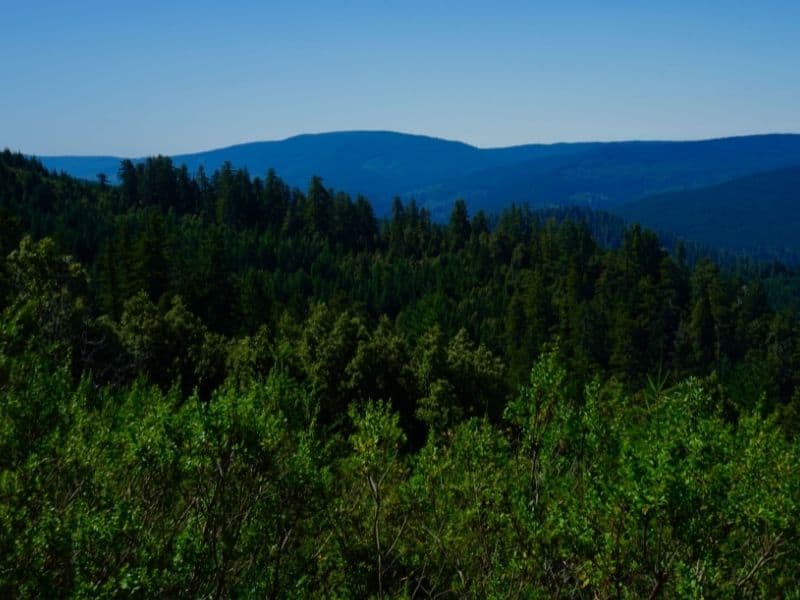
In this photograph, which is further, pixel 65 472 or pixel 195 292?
pixel 195 292

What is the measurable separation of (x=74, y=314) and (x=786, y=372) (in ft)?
332

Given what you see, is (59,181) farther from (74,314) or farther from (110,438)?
(110,438)

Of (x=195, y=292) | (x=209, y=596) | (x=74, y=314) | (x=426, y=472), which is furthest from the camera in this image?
(x=195, y=292)

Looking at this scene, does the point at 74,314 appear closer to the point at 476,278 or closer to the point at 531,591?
the point at 531,591

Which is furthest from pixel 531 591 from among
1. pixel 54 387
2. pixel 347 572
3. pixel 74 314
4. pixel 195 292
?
pixel 195 292

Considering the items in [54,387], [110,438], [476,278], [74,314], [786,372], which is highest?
[54,387]

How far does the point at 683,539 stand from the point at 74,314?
43.6m

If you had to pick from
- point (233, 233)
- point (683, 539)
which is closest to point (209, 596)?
point (683, 539)

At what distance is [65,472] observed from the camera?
14.3m

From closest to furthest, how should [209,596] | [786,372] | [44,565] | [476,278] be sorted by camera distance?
1. [44,565]
2. [209,596]
3. [786,372]
4. [476,278]

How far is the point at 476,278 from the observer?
13125cm

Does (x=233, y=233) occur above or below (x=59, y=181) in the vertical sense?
below

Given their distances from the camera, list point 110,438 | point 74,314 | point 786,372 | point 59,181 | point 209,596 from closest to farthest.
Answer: point 209,596 → point 110,438 → point 74,314 → point 786,372 → point 59,181

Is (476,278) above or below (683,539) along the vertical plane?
below
